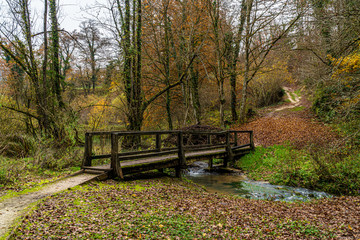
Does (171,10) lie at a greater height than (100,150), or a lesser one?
greater

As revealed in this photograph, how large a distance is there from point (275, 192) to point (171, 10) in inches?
497

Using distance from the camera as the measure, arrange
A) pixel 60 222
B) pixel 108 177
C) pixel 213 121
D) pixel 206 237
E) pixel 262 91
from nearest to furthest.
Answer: pixel 60 222
pixel 206 237
pixel 108 177
pixel 213 121
pixel 262 91

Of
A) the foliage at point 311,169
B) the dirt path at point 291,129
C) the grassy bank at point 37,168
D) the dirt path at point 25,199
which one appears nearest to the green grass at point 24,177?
the grassy bank at point 37,168

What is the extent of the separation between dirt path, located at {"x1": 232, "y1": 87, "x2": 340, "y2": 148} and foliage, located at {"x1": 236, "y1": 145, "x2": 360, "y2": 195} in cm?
168

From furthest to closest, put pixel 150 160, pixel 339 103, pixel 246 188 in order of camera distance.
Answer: pixel 339 103 < pixel 246 188 < pixel 150 160

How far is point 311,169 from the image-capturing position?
9.24 metres

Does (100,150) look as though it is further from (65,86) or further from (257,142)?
(257,142)

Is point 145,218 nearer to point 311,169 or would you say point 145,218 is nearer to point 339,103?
point 311,169

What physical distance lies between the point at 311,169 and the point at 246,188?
108 inches

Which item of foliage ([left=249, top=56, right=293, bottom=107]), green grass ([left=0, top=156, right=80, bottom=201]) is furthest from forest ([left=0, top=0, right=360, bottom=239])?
foliage ([left=249, top=56, right=293, bottom=107])

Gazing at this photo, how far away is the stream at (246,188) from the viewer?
26.4ft

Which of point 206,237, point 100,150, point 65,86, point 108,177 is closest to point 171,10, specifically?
point 65,86

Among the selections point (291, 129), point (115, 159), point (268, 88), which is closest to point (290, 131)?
point (291, 129)

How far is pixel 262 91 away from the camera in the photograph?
2625 cm
